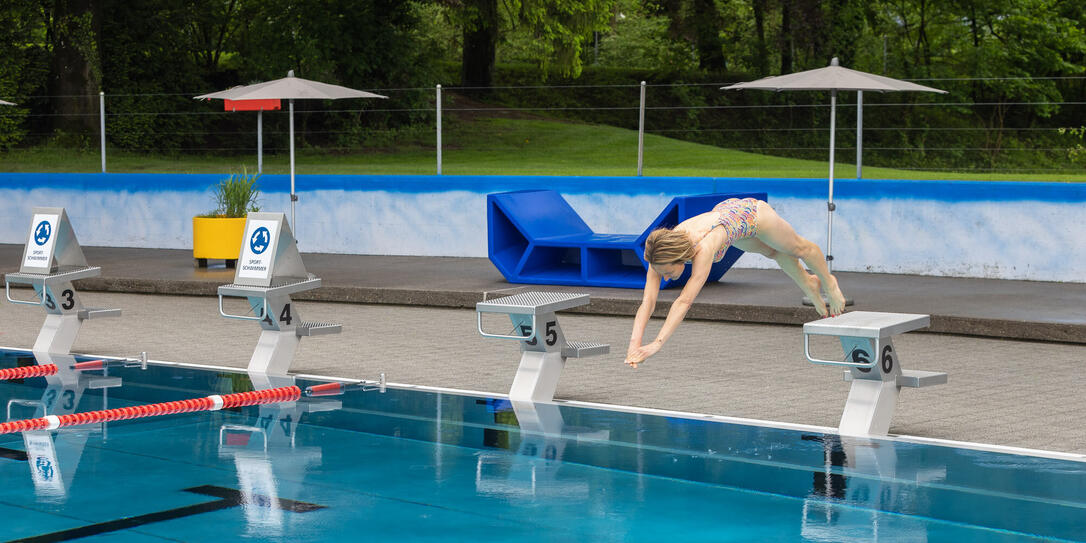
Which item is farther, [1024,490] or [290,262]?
[290,262]

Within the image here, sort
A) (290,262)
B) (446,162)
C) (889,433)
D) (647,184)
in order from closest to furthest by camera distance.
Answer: (889,433) → (290,262) → (647,184) → (446,162)

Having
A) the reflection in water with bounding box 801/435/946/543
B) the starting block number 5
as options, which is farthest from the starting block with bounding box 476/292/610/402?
the reflection in water with bounding box 801/435/946/543

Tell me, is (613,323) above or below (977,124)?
below

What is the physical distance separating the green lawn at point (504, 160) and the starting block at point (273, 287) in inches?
378

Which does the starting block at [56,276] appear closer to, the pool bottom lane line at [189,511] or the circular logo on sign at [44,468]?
the circular logo on sign at [44,468]

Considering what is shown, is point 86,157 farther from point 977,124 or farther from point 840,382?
point 977,124

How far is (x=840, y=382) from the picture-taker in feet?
29.7

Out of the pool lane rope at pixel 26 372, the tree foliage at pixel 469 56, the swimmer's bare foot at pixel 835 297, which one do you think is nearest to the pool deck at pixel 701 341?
the swimmer's bare foot at pixel 835 297

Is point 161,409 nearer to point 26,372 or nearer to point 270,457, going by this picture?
point 270,457

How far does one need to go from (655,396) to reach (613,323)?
381 cm

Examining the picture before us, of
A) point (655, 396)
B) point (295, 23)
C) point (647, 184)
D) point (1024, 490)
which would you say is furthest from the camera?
point (295, 23)

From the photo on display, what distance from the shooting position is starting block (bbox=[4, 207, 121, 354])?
10477 mm

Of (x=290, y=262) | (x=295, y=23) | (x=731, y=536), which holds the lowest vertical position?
(x=731, y=536)

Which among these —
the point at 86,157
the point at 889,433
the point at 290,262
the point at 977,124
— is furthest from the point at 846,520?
the point at 977,124
